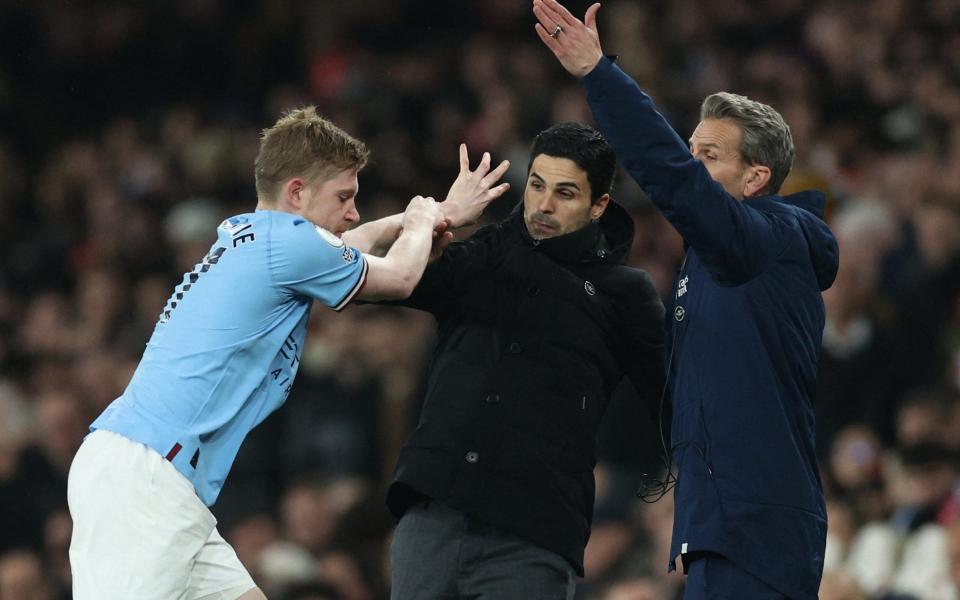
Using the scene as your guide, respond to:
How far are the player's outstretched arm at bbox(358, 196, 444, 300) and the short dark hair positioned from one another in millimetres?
493

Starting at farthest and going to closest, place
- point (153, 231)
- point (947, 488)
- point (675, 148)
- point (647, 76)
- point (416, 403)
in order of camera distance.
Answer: point (153, 231) → point (647, 76) → point (416, 403) → point (947, 488) → point (675, 148)

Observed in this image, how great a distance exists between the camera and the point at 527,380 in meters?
4.74

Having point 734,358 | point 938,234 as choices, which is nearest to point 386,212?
point 938,234

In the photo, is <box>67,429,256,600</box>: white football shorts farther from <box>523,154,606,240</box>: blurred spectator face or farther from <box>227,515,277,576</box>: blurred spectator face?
<box>227,515,277,576</box>: blurred spectator face

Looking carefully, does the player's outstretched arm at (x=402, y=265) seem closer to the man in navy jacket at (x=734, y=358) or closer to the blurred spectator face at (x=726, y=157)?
the man in navy jacket at (x=734, y=358)

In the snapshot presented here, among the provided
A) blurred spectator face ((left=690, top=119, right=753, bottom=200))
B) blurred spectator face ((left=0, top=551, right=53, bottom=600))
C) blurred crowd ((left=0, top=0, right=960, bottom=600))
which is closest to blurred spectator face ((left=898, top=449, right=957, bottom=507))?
blurred crowd ((left=0, top=0, right=960, bottom=600))

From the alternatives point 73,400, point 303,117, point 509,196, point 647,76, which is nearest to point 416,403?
point 509,196

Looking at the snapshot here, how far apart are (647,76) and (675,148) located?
654 cm

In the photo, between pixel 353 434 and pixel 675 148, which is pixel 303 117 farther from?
pixel 353 434

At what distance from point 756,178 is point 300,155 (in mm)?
1390

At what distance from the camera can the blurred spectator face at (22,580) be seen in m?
8.30

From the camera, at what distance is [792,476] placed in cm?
418

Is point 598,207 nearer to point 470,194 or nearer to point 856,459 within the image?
point 470,194

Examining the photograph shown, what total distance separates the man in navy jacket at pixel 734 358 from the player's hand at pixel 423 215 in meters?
0.82
